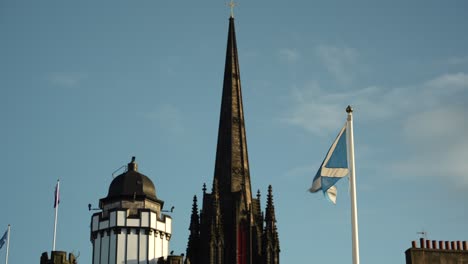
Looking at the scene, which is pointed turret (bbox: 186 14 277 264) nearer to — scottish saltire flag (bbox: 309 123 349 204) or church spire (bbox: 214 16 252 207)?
church spire (bbox: 214 16 252 207)

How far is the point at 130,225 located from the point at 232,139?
92.0 feet

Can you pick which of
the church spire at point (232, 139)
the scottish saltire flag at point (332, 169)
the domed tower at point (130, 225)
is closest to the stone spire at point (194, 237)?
the church spire at point (232, 139)

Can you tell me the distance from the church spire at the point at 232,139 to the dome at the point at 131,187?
68.3 ft

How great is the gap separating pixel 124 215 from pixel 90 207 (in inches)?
113

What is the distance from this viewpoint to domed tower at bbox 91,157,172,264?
78.2 metres

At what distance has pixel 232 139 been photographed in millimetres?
105125

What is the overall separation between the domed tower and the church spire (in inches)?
830

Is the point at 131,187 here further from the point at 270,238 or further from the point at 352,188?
the point at 352,188

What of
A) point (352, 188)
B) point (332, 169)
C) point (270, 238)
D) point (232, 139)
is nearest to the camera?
point (352, 188)

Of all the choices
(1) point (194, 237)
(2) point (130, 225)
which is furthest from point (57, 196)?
(1) point (194, 237)

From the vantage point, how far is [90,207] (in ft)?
262

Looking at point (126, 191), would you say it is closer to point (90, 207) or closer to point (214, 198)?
point (90, 207)

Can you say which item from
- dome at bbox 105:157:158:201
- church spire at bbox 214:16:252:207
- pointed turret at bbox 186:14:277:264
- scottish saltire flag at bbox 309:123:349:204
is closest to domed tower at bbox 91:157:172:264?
dome at bbox 105:157:158:201

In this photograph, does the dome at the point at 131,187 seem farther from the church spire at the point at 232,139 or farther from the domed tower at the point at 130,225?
the church spire at the point at 232,139
